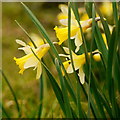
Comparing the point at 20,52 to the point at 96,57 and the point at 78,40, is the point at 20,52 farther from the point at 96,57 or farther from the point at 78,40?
the point at 78,40

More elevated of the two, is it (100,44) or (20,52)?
(100,44)

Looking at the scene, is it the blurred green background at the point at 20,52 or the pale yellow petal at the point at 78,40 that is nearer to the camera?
the pale yellow petal at the point at 78,40

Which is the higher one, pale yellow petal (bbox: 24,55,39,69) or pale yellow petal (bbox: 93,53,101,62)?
pale yellow petal (bbox: 24,55,39,69)

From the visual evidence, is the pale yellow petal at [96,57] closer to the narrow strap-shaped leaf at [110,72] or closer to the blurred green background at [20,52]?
the narrow strap-shaped leaf at [110,72]

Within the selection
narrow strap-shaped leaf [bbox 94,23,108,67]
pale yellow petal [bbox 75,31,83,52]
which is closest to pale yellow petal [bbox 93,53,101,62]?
narrow strap-shaped leaf [bbox 94,23,108,67]

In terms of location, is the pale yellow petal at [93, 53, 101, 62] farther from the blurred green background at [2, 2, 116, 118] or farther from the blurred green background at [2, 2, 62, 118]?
the blurred green background at [2, 2, 62, 118]

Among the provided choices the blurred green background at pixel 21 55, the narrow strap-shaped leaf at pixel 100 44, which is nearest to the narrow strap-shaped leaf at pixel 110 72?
the narrow strap-shaped leaf at pixel 100 44

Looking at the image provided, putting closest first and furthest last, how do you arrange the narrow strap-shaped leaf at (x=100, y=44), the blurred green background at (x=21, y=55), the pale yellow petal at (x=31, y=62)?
the pale yellow petal at (x=31, y=62)
the narrow strap-shaped leaf at (x=100, y=44)
the blurred green background at (x=21, y=55)

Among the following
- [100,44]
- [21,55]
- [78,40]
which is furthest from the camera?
[21,55]

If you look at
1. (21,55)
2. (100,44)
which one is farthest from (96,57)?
(21,55)

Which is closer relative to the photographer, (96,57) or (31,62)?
(31,62)

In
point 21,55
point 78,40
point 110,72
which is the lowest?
point 21,55
